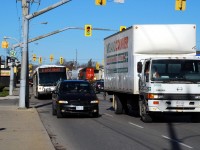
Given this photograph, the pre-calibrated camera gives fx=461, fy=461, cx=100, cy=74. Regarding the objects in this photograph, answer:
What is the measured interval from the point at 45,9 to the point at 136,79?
8.19m

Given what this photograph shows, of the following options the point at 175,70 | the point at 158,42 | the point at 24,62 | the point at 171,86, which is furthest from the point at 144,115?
the point at 24,62

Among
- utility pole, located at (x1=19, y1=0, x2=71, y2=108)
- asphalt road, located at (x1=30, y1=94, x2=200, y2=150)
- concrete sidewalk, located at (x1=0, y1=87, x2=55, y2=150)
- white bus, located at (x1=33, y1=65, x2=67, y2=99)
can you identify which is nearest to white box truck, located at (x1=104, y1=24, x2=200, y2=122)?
asphalt road, located at (x1=30, y1=94, x2=200, y2=150)

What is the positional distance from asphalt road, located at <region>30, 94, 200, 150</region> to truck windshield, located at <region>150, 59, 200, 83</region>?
1.77 metres

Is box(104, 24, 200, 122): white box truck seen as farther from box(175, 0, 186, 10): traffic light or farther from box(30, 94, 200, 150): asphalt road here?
box(175, 0, 186, 10): traffic light

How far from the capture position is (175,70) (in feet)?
56.6

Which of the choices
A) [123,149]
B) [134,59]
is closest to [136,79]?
[134,59]

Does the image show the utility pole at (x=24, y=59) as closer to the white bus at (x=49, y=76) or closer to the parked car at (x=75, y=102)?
the parked car at (x=75, y=102)

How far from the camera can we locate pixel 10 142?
1207 centimetres

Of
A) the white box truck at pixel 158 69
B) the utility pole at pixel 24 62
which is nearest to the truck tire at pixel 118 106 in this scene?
the white box truck at pixel 158 69

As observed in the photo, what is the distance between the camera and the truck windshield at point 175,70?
17.1 m

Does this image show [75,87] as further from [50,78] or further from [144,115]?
[50,78]

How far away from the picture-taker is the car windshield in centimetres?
2117

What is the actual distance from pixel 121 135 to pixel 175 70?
4.20m

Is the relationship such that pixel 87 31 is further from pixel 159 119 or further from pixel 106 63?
pixel 159 119
